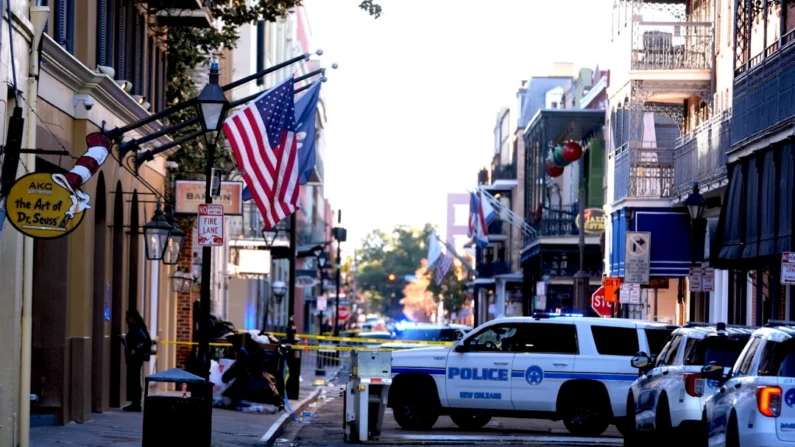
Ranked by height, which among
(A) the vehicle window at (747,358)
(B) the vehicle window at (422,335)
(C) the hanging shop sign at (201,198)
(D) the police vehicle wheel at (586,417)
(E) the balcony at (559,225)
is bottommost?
(D) the police vehicle wheel at (586,417)

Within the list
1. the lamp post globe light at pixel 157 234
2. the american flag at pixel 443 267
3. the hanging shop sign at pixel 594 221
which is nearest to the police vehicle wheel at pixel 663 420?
the lamp post globe light at pixel 157 234

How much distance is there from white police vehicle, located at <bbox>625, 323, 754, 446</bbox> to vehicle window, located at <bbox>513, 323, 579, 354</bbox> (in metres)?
4.69

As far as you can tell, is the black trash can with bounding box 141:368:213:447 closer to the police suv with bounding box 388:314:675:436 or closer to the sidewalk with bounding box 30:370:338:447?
the sidewalk with bounding box 30:370:338:447

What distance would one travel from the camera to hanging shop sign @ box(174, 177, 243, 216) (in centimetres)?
2666

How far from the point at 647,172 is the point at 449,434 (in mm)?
17897

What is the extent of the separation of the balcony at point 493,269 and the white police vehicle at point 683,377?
194ft

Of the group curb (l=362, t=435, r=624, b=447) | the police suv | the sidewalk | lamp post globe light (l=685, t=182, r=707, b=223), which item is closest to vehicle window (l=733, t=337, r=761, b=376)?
the sidewalk

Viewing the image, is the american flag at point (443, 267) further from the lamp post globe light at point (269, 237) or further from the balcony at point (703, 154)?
the balcony at point (703, 154)

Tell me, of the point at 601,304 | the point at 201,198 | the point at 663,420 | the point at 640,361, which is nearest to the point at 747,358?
the point at 663,420

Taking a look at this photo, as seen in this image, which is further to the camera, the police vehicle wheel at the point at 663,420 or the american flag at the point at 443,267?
the american flag at the point at 443,267

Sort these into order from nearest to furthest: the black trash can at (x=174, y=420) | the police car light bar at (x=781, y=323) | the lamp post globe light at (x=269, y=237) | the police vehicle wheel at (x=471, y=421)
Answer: the police car light bar at (x=781, y=323), the black trash can at (x=174, y=420), the police vehicle wheel at (x=471, y=421), the lamp post globe light at (x=269, y=237)

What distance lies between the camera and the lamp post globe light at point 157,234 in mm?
24641

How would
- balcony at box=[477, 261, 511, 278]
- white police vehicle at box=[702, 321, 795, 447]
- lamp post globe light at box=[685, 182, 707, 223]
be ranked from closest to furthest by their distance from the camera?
1. white police vehicle at box=[702, 321, 795, 447]
2. lamp post globe light at box=[685, 182, 707, 223]
3. balcony at box=[477, 261, 511, 278]

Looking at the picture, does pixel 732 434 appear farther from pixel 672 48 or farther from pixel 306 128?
pixel 672 48
